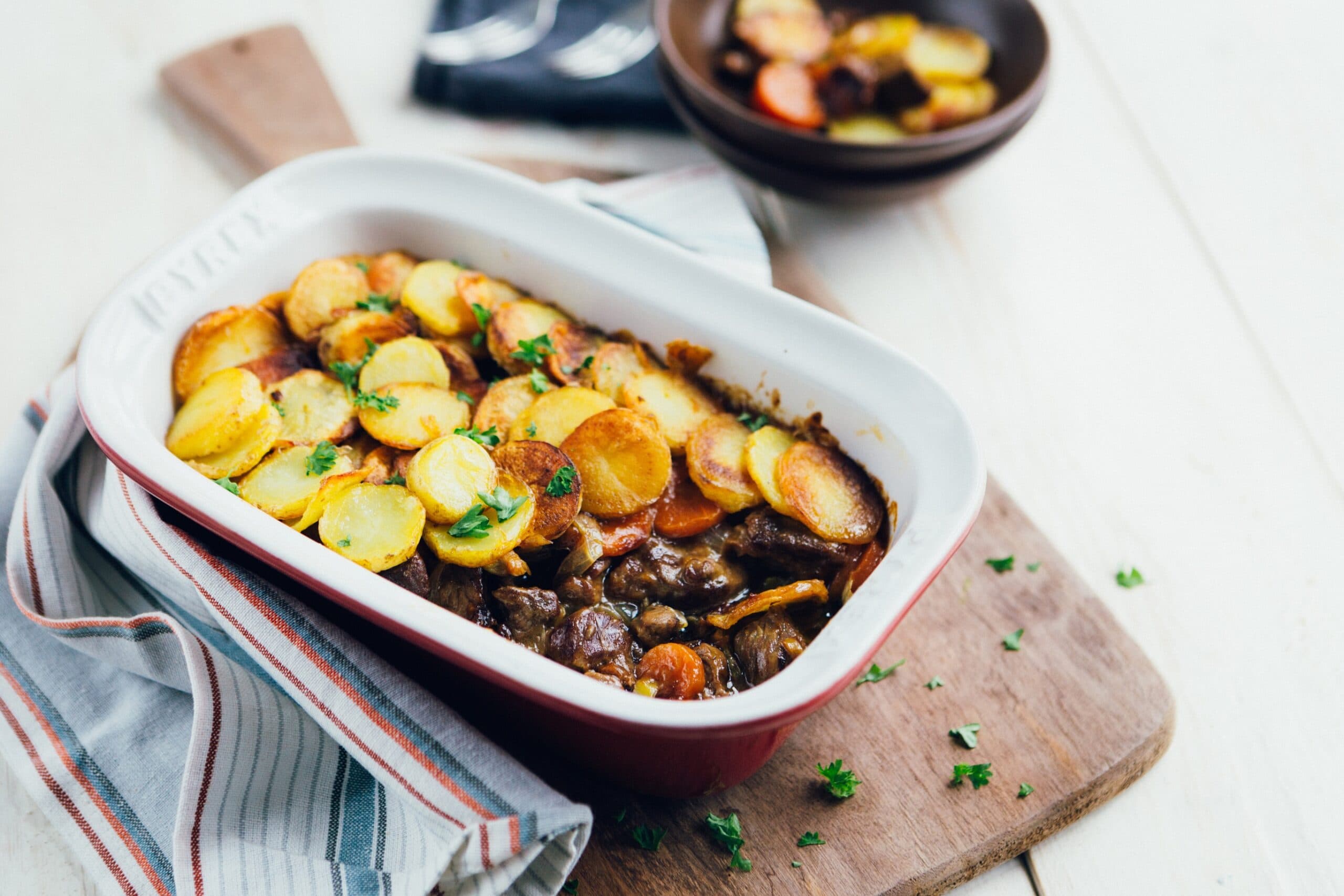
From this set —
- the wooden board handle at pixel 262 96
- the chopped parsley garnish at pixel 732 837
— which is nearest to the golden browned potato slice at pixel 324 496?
the chopped parsley garnish at pixel 732 837

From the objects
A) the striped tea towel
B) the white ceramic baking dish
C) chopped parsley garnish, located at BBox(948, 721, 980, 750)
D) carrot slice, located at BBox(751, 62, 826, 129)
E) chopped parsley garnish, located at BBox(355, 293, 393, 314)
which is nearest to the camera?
the white ceramic baking dish

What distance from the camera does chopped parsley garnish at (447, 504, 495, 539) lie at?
1.90 metres

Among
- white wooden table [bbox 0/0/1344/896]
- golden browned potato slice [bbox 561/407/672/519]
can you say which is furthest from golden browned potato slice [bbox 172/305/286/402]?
white wooden table [bbox 0/0/1344/896]

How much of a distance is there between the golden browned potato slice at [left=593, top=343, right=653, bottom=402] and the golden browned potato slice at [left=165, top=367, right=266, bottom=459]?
667 millimetres

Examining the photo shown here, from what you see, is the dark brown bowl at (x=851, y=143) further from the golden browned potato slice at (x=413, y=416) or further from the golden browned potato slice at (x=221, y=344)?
the golden browned potato slice at (x=221, y=344)

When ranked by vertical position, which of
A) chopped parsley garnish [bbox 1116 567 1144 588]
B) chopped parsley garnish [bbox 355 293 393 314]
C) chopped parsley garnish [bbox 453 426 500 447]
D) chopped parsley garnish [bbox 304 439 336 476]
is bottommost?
chopped parsley garnish [bbox 1116 567 1144 588]

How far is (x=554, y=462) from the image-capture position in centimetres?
199

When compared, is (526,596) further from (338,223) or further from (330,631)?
(338,223)

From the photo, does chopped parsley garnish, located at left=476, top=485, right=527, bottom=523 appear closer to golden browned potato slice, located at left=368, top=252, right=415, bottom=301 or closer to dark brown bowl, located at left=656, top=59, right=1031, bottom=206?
golden browned potato slice, located at left=368, top=252, right=415, bottom=301

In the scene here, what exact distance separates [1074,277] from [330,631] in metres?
2.36

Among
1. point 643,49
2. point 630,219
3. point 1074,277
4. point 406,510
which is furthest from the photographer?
point 643,49

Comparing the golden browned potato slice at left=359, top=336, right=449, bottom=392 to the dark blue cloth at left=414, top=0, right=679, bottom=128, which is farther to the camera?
the dark blue cloth at left=414, top=0, right=679, bottom=128

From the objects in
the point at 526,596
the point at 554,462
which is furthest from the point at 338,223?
the point at 526,596

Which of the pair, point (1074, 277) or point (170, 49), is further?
point (170, 49)
